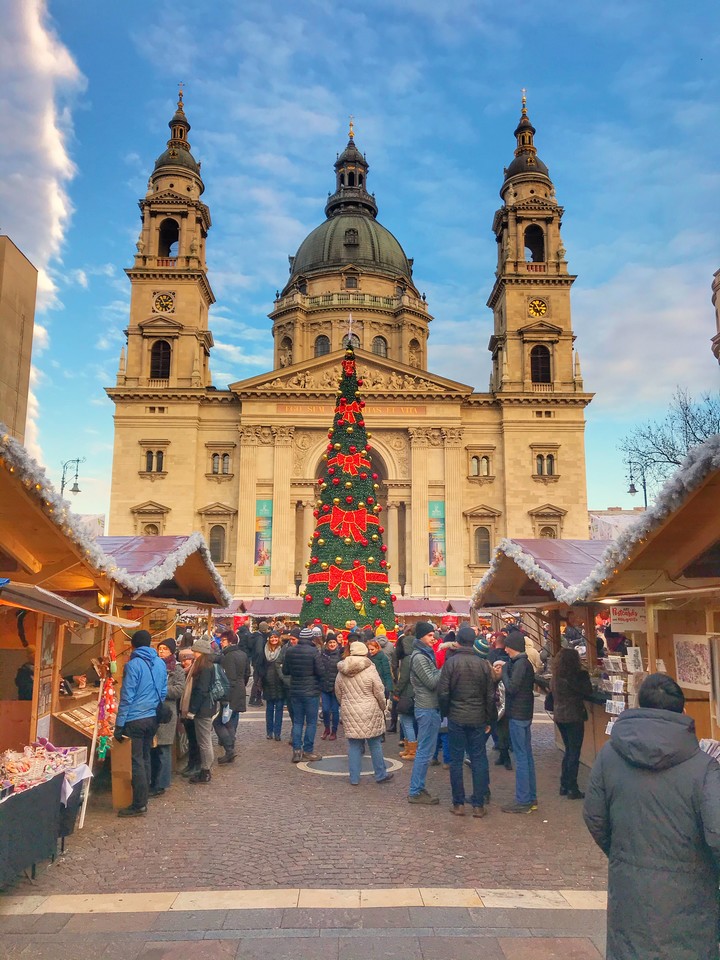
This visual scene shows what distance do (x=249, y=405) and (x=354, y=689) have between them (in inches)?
1440

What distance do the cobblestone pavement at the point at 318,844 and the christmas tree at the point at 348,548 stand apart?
7.49 m

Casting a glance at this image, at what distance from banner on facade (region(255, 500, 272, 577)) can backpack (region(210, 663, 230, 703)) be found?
3204 centimetres

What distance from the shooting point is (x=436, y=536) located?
43.4m

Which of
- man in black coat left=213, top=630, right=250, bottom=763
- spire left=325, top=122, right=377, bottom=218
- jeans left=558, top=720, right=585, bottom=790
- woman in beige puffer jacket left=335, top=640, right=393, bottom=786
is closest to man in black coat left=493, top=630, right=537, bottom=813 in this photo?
jeans left=558, top=720, right=585, bottom=790

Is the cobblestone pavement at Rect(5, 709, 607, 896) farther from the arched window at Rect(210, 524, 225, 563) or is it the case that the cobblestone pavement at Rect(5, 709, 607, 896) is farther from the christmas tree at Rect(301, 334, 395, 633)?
the arched window at Rect(210, 524, 225, 563)

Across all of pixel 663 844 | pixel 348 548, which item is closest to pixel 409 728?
pixel 348 548

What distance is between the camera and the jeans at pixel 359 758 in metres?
9.48

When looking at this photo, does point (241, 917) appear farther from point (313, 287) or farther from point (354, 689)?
point (313, 287)

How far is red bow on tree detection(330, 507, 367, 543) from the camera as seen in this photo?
17953 mm

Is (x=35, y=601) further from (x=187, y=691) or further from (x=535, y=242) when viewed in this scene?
(x=535, y=242)

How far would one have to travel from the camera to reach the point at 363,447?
19172 mm

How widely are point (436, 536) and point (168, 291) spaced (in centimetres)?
2203

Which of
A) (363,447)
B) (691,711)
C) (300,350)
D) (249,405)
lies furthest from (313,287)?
(691,711)

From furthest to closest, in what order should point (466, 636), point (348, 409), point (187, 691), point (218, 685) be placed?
point (348, 409)
point (218, 685)
point (187, 691)
point (466, 636)
